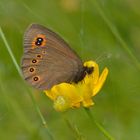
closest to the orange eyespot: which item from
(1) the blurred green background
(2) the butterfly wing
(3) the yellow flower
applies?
(2) the butterfly wing

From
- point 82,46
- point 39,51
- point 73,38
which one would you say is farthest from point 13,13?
point 39,51

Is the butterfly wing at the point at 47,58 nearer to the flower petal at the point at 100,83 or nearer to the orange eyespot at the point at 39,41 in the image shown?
the orange eyespot at the point at 39,41

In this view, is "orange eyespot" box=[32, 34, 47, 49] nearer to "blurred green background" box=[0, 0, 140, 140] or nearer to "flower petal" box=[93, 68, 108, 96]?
"flower petal" box=[93, 68, 108, 96]

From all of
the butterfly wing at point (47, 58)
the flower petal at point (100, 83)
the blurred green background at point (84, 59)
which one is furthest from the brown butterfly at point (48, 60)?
the blurred green background at point (84, 59)

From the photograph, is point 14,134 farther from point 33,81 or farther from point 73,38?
point 33,81

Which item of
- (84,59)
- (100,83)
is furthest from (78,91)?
(84,59)

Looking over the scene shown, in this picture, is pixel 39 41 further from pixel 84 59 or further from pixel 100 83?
pixel 84 59
